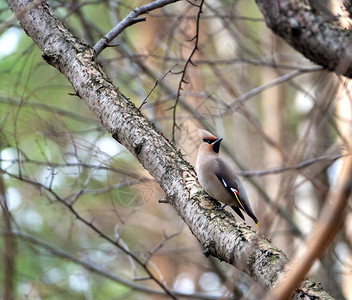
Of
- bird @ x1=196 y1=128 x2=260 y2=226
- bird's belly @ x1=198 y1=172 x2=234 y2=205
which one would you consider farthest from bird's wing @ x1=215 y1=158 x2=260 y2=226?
bird's belly @ x1=198 y1=172 x2=234 y2=205

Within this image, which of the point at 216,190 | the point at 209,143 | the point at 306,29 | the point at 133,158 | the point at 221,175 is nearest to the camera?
the point at 306,29

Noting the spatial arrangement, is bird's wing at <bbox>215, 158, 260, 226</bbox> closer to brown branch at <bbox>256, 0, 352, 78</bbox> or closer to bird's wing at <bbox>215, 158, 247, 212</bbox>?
bird's wing at <bbox>215, 158, 247, 212</bbox>

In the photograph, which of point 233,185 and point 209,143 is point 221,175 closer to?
point 233,185

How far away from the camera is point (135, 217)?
11.4 m

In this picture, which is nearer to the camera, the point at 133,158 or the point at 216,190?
the point at 216,190

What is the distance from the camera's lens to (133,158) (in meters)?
6.79

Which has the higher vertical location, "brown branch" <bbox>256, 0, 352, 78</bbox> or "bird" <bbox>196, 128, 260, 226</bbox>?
"bird" <bbox>196, 128, 260, 226</bbox>

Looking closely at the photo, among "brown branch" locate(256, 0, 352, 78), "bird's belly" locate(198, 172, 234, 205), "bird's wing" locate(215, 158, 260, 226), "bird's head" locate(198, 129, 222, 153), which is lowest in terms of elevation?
"brown branch" locate(256, 0, 352, 78)

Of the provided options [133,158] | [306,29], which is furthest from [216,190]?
[133,158]

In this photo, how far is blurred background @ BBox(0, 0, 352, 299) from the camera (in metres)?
4.93

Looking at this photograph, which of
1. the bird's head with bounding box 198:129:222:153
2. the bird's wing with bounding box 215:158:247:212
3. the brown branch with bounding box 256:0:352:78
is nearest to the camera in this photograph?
the brown branch with bounding box 256:0:352:78

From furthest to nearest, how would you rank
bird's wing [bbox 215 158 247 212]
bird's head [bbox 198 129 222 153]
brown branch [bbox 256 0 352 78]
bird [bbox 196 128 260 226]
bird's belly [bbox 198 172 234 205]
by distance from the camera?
1. bird's head [bbox 198 129 222 153]
2. bird's wing [bbox 215 158 247 212]
3. bird [bbox 196 128 260 226]
4. bird's belly [bbox 198 172 234 205]
5. brown branch [bbox 256 0 352 78]

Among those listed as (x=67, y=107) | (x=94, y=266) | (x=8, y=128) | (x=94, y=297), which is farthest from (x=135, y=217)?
(x=8, y=128)

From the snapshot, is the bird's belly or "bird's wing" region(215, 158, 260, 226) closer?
the bird's belly
